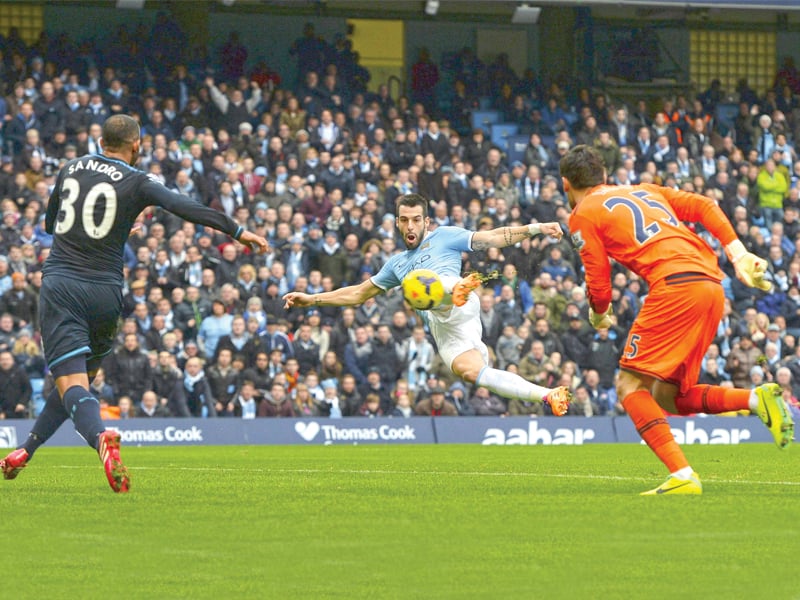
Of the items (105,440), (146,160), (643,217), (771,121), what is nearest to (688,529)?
(643,217)

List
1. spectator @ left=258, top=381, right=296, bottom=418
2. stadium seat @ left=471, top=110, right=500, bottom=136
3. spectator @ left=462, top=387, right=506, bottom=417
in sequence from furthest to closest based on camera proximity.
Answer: stadium seat @ left=471, top=110, right=500, bottom=136 → spectator @ left=462, top=387, right=506, bottom=417 → spectator @ left=258, top=381, right=296, bottom=418

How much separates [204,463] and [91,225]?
18.2ft

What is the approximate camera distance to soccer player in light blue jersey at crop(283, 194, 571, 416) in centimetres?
1365

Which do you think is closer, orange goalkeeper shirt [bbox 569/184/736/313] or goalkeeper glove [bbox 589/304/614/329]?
orange goalkeeper shirt [bbox 569/184/736/313]

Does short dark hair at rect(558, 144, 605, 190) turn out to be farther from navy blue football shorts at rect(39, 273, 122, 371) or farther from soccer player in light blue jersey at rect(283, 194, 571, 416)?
soccer player in light blue jersey at rect(283, 194, 571, 416)

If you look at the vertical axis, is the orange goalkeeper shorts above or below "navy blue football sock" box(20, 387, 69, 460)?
above

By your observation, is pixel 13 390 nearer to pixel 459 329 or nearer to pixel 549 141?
pixel 459 329

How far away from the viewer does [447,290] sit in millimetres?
13531

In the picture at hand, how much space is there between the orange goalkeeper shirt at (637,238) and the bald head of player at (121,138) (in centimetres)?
309

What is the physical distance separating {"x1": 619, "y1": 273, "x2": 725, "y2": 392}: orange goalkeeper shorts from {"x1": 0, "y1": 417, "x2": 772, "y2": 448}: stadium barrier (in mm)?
14123

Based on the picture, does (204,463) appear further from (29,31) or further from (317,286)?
(29,31)

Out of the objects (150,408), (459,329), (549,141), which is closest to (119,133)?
(459,329)

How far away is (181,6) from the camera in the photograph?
110ft

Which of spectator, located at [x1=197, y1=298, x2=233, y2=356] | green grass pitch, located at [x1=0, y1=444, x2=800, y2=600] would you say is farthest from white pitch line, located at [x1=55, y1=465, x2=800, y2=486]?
spectator, located at [x1=197, y1=298, x2=233, y2=356]
